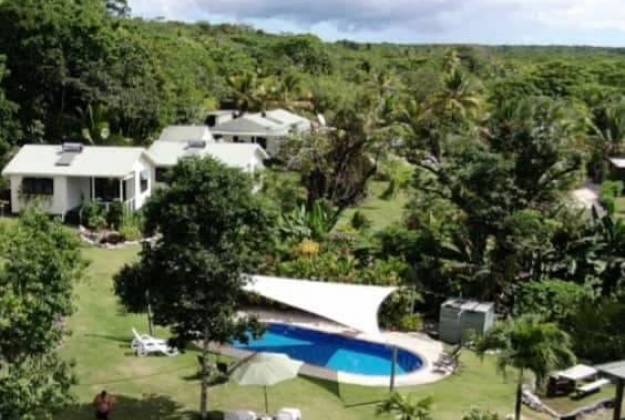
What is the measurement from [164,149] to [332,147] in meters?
9.41

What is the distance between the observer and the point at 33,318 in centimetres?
1362

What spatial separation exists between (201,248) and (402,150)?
2698cm

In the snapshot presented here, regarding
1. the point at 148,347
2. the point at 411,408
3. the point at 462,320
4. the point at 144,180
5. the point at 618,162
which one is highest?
the point at 618,162

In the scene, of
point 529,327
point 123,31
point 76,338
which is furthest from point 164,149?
point 529,327

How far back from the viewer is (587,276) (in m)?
27.8

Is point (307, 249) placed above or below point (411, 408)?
above

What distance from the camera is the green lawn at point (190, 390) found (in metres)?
18.4

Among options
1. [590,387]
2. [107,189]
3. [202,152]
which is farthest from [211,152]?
[590,387]

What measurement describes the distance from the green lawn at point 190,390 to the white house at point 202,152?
63.6ft

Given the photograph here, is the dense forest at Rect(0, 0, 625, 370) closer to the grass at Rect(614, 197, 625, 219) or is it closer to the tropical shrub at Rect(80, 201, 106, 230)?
the grass at Rect(614, 197, 625, 219)

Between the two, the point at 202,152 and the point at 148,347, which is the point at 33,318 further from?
the point at 202,152

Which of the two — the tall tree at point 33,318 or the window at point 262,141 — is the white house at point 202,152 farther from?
the tall tree at point 33,318

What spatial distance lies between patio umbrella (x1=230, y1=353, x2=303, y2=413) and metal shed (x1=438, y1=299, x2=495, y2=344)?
8270mm

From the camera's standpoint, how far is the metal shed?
24.5 m
